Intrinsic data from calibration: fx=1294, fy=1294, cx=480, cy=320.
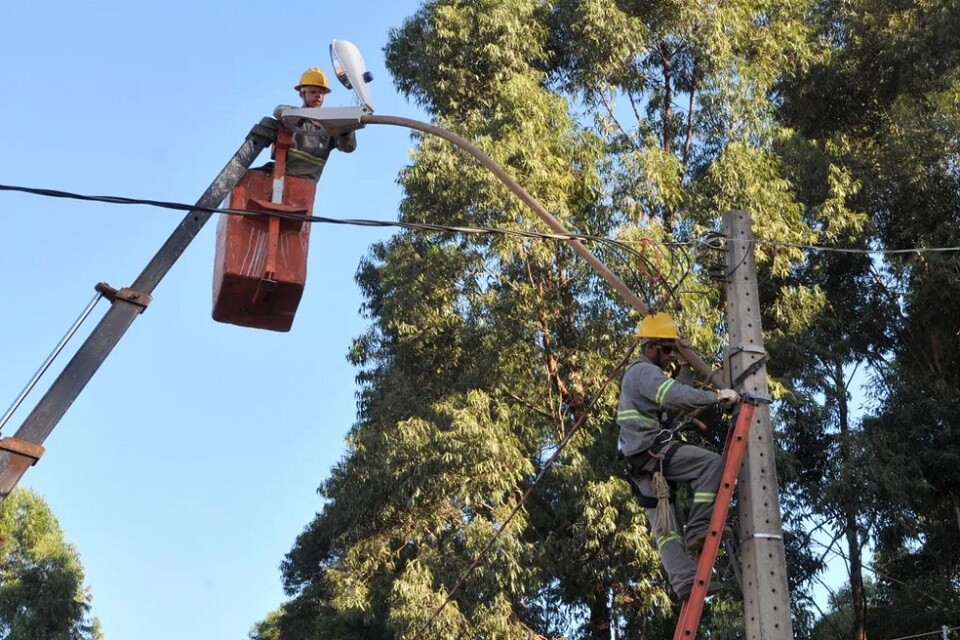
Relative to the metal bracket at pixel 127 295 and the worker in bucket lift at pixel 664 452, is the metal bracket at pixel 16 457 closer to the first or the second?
the metal bracket at pixel 127 295

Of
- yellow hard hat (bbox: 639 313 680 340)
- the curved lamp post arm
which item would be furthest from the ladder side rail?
yellow hard hat (bbox: 639 313 680 340)

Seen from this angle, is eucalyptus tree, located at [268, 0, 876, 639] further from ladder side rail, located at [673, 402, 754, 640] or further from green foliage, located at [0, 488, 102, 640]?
green foliage, located at [0, 488, 102, 640]

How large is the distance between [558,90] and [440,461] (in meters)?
6.90

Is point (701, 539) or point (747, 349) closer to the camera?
point (701, 539)

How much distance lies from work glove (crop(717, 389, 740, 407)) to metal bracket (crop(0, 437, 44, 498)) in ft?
10.5

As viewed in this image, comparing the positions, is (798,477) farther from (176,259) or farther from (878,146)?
(176,259)

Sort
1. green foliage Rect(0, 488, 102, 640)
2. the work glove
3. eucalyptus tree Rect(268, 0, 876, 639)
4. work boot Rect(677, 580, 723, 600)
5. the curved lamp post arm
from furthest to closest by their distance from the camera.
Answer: green foliage Rect(0, 488, 102, 640) < eucalyptus tree Rect(268, 0, 876, 639) < the curved lamp post arm < the work glove < work boot Rect(677, 580, 723, 600)

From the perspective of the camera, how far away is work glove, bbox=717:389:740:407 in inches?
248

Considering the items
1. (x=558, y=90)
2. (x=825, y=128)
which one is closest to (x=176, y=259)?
(x=558, y=90)

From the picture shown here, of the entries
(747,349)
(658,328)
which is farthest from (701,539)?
(658,328)

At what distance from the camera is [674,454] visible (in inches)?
260

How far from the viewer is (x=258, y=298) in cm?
636

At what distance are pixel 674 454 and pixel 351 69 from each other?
268 centimetres

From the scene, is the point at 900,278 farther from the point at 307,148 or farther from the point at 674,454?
the point at 307,148
